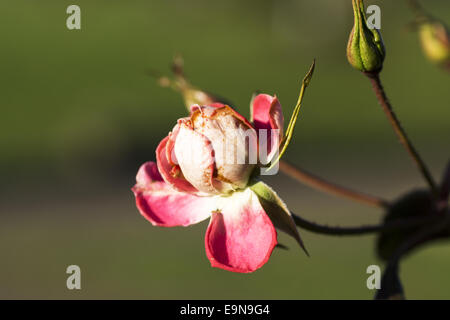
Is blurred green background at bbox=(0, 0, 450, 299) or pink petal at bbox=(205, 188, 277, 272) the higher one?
blurred green background at bbox=(0, 0, 450, 299)

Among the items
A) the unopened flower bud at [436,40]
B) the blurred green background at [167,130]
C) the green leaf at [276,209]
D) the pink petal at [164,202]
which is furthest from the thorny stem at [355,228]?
the blurred green background at [167,130]

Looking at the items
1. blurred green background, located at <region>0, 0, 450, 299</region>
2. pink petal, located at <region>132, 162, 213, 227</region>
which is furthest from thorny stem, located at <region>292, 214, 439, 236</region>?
blurred green background, located at <region>0, 0, 450, 299</region>

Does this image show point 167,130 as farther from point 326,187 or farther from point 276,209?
point 276,209

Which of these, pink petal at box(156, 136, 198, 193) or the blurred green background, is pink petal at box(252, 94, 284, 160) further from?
the blurred green background

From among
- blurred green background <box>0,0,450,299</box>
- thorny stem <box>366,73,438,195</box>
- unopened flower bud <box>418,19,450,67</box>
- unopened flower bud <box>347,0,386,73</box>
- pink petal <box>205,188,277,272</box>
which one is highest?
blurred green background <box>0,0,450,299</box>

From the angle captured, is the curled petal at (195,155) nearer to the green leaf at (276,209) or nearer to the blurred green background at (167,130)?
the green leaf at (276,209)
